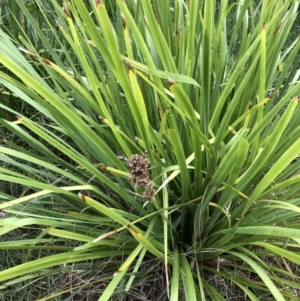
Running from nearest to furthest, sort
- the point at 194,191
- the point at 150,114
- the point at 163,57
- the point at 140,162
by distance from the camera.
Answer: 1. the point at 140,162
2. the point at 163,57
3. the point at 194,191
4. the point at 150,114

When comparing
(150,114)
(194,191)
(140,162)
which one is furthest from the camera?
(150,114)

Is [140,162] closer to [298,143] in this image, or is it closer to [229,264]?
[298,143]

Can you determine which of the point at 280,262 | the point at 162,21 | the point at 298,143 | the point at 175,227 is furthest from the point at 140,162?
the point at 280,262

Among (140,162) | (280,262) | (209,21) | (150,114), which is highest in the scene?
(209,21)

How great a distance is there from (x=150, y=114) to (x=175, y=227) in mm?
281

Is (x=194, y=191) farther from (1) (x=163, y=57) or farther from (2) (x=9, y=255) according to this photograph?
(2) (x=9, y=255)

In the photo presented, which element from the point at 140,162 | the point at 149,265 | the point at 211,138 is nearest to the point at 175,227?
the point at 149,265

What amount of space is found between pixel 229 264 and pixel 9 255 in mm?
563

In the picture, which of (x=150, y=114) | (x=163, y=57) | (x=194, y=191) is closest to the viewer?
(x=163, y=57)

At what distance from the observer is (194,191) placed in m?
1.00

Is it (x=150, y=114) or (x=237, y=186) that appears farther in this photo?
(x=150, y=114)

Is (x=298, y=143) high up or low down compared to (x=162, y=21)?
down

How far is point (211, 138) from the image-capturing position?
1029mm

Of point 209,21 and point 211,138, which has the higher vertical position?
point 209,21
